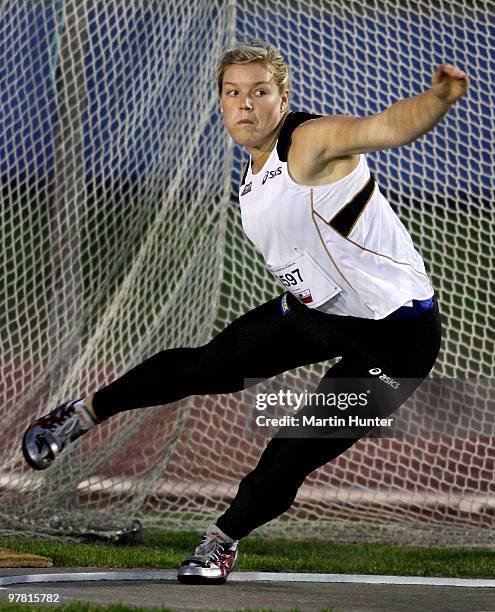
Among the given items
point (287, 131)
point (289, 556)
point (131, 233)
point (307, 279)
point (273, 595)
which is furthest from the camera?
point (131, 233)

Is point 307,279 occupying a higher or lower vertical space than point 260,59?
lower

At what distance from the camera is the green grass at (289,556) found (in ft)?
17.9

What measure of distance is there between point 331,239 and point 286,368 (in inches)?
24.8

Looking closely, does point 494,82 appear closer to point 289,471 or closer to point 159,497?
point 159,497

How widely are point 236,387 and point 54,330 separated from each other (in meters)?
2.64

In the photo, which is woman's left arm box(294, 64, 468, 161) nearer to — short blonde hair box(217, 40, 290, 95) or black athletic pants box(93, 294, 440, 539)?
short blonde hair box(217, 40, 290, 95)

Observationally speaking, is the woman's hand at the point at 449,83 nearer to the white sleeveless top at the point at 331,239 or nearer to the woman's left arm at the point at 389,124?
the woman's left arm at the point at 389,124

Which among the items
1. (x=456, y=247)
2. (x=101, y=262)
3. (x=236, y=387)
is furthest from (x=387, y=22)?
(x=236, y=387)

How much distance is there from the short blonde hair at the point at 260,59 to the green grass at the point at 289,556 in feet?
7.25

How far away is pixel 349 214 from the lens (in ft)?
13.3

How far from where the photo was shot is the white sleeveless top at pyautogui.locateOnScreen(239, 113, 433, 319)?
403 centimetres

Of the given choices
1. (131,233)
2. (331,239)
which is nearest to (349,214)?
(331,239)

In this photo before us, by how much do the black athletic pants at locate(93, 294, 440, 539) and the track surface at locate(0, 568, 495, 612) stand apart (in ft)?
0.93

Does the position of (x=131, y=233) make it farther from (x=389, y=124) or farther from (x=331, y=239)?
(x=389, y=124)
